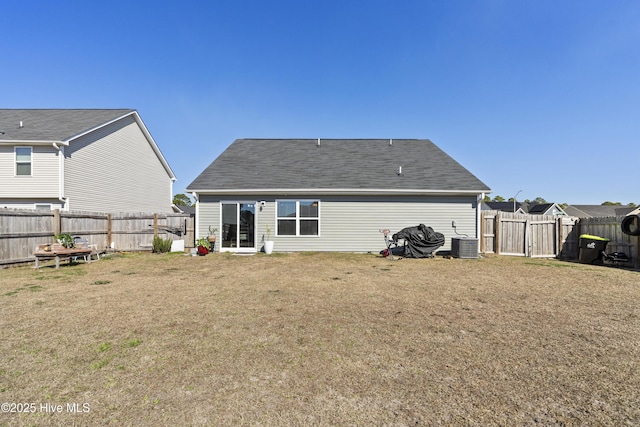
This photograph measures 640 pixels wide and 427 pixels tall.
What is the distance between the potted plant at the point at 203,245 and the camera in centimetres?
1218

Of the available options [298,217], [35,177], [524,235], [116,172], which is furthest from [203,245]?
[524,235]

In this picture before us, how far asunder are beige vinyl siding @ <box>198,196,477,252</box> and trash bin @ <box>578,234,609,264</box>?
147 inches

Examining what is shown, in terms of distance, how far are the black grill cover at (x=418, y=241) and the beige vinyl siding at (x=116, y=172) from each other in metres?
15.0

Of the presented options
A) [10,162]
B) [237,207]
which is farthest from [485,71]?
[10,162]

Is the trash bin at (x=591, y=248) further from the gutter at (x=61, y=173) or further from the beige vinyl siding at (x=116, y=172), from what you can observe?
the beige vinyl siding at (x=116, y=172)

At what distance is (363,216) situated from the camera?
13359 mm

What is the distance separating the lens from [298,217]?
1333cm

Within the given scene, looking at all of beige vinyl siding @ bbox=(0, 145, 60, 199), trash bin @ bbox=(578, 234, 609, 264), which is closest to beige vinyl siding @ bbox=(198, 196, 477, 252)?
trash bin @ bbox=(578, 234, 609, 264)

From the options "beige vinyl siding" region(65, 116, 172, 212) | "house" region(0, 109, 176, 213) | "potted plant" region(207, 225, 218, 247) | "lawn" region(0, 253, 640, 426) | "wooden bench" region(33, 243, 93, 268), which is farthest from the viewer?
"beige vinyl siding" region(65, 116, 172, 212)

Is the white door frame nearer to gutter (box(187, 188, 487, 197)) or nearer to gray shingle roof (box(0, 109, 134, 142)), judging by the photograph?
gutter (box(187, 188, 487, 197))

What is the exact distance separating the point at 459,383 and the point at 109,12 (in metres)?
15.0

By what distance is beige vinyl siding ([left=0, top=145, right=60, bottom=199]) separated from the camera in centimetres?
1351

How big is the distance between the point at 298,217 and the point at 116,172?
11491mm

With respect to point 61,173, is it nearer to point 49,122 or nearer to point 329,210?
Answer: point 49,122
